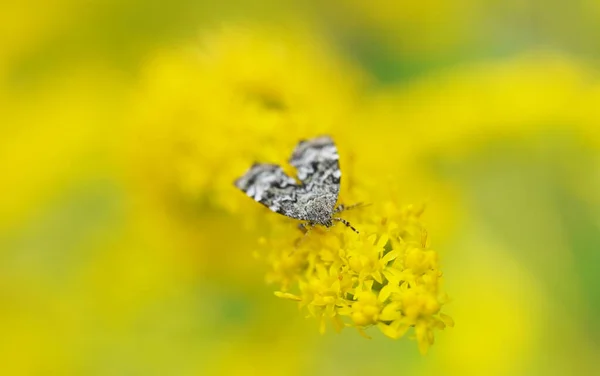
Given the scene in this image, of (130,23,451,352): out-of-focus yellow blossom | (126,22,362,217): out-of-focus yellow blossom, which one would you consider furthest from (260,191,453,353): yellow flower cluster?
(126,22,362,217): out-of-focus yellow blossom

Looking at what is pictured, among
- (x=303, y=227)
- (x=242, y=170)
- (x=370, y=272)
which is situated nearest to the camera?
(x=370, y=272)

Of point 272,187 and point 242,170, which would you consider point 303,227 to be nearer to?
point 272,187

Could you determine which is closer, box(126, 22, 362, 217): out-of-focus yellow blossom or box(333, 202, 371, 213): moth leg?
box(333, 202, 371, 213): moth leg

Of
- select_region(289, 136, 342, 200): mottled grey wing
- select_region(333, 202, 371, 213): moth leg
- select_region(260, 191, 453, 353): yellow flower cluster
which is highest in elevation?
select_region(289, 136, 342, 200): mottled grey wing

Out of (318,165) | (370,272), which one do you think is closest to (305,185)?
(318,165)

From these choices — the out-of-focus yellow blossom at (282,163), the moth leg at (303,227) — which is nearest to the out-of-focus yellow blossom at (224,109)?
the out-of-focus yellow blossom at (282,163)

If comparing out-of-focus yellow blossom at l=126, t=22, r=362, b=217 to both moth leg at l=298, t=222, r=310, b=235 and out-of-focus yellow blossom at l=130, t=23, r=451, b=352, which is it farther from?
moth leg at l=298, t=222, r=310, b=235

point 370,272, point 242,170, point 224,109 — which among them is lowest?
point 370,272
